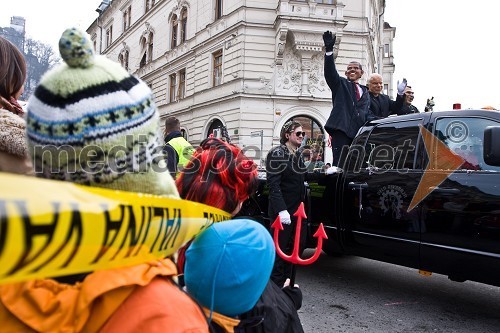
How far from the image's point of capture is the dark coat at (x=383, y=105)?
19.0 ft

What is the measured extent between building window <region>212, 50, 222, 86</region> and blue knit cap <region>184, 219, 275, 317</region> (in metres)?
20.7

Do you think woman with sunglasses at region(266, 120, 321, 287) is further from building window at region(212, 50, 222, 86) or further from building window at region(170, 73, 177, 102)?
building window at region(170, 73, 177, 102)

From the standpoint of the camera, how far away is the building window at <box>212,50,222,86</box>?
70.2 ft

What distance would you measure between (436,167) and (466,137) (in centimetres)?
37

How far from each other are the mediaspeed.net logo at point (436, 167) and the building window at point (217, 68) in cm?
1818

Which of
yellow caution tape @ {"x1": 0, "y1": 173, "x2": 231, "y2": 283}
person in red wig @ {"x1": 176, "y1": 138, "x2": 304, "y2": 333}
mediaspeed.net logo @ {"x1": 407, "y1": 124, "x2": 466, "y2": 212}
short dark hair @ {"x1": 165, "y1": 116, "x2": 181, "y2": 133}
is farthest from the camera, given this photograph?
short dark hair @ {"x1": 165, "y1": 116, "x2": 181, "y2": 133}

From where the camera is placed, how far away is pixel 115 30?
37.2m

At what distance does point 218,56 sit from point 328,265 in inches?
693

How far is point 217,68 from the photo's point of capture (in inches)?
856

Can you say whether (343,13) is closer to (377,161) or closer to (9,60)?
(377,161)

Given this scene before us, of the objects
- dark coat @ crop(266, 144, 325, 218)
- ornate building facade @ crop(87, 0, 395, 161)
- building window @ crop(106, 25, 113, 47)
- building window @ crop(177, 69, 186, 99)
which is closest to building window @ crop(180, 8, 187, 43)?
ornate building facade @ crop(87, 0, 395, 161)

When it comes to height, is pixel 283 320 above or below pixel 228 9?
below

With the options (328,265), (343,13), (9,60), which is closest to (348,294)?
(328,265)

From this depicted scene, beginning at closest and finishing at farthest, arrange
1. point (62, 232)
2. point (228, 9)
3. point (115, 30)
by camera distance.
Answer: point (62, 232)
point (228, 9)
point (115, 30)
